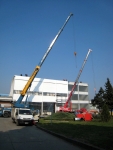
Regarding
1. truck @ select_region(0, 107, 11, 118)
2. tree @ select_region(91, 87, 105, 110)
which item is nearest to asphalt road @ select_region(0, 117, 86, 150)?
truck @ select_region(0, 107, 11, 118)

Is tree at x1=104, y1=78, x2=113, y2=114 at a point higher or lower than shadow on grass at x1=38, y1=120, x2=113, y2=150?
higher

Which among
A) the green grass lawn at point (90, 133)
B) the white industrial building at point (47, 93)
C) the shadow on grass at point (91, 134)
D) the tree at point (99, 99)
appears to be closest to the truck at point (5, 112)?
the white industrial building at point (47, 93)

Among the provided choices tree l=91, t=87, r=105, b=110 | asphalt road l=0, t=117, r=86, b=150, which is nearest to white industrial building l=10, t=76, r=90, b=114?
tree l=91, t=87, r=105, b=110

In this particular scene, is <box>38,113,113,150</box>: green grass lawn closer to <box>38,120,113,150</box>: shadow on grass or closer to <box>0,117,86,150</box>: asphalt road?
<box>38,120,113,150</box>: shadow on grass

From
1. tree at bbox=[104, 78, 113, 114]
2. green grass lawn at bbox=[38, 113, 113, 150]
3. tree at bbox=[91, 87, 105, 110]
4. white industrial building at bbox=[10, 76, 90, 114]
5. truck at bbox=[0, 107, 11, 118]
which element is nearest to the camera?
green grass lawn at bbox=[38, 113, 113, 150]

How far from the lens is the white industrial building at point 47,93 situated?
5750 cm

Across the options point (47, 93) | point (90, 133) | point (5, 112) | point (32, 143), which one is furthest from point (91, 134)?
point (47, 93)

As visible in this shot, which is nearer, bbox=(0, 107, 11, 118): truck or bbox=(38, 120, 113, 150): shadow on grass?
bbox=(38, 120, 113, 150): shadow on grass

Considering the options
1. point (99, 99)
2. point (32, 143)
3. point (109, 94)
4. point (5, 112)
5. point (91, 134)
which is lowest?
point (5, 112)

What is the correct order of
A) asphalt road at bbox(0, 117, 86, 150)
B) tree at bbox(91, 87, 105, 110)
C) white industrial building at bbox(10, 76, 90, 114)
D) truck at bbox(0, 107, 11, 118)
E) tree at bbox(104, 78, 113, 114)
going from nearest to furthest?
asphalt road at bbox(0, 117, 86, 150) → truck at bbox(0, 107, 11, 118) → tree at bbox(104, 78, 113, 114) → tree at bbox(91, 87, 105, 110) → white industrial building at bbox(10, 76, 90, 114)

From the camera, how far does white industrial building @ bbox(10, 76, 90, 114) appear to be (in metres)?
57.5

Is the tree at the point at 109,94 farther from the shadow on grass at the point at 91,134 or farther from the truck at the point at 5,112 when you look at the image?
the shadow on grass at the point at 91,134

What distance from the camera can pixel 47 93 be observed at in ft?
204

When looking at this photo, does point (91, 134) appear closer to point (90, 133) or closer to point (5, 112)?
point (90, 133)
